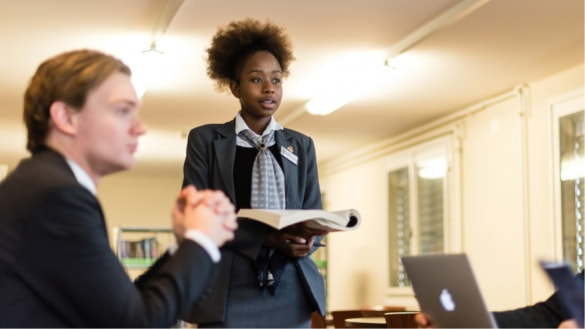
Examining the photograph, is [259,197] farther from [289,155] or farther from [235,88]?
[235,88]

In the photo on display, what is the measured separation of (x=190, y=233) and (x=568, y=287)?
679 millimetres

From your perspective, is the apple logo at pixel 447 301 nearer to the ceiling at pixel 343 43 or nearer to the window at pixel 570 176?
the ceiling at pixel 343 43

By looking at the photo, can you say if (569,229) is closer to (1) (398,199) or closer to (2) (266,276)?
(1) (398,199)

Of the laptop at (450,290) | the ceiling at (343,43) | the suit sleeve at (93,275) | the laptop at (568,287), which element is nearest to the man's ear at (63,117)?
the suit sleeve at (93,275)

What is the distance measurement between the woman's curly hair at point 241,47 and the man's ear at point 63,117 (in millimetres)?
1548

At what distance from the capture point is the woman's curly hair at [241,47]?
3.09 meters

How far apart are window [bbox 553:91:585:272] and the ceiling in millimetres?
395

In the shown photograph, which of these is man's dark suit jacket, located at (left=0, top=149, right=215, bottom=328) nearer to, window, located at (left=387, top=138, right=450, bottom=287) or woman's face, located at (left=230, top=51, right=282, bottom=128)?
woman's face, located at (left=230, top=51, right=282, bottom=128)

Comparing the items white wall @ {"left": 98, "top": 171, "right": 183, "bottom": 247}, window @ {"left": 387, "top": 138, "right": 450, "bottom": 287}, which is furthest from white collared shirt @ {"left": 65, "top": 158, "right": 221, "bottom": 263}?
white wall @ {"left": 98, "top": 171, "right": 183, "bottom": 247}

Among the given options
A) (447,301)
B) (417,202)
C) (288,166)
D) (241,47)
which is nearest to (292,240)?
(288,166)

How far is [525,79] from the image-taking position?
7883 mm

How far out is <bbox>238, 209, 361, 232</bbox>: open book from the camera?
2.28 metres

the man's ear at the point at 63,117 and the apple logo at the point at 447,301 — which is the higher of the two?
the man's ear at the point at 63,117

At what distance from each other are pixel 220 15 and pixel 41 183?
15.8 feet
